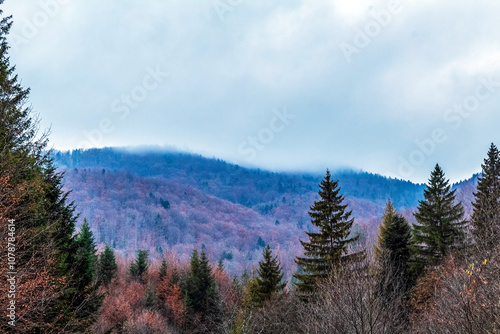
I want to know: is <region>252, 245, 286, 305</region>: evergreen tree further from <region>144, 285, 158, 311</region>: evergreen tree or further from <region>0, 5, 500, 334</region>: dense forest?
<region>144, 285, 158, 311</region>: evergreen tree

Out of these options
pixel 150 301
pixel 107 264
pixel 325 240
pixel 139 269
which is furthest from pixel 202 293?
pixel 325 240

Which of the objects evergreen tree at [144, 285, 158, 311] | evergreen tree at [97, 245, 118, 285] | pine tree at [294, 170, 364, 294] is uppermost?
pine tree at [294, 170, 364, 294]

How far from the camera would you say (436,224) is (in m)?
27.4

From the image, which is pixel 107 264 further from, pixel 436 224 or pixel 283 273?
pixel 436 224

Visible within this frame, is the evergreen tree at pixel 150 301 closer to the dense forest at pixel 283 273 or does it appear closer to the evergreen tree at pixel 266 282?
the dense forest at pixel 283 273

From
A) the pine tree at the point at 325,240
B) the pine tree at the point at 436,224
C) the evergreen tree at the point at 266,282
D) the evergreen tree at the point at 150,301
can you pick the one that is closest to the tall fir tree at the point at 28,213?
the pine tree at the point at 325,240

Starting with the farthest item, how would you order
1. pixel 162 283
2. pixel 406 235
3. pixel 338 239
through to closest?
pixel 162 283 → pixel 406 235 → pixel 338 239

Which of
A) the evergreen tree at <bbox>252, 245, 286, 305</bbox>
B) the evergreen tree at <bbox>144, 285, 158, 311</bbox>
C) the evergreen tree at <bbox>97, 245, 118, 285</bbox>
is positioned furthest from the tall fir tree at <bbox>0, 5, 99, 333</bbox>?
the evergreen tree at <bbox>97, 245, 118, 285</bbox>

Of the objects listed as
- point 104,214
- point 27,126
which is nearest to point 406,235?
point 27,126

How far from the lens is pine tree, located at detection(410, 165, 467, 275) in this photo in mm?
26328

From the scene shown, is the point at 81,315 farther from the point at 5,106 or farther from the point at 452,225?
the point at 452,225

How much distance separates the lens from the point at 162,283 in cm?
5506

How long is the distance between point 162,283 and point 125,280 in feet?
39.1

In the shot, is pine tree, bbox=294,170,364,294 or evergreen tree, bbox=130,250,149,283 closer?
pine tree, bbox=294,170,364,294
